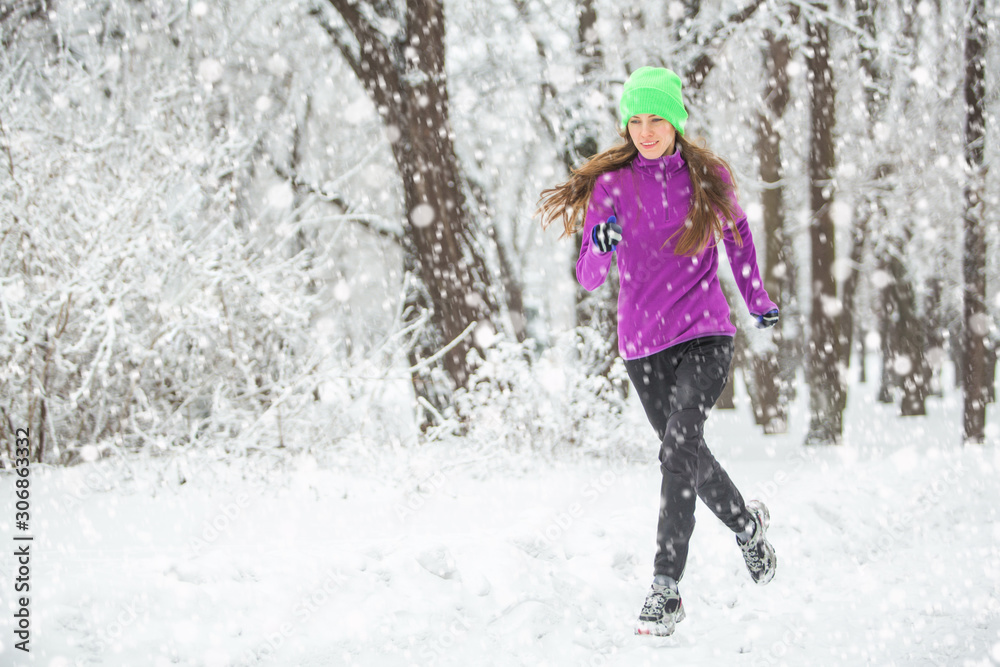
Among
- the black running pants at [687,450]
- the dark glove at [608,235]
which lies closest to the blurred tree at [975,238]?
the black running pants at [687,450]

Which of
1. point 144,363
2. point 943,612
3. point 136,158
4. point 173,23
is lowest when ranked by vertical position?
point 943,612

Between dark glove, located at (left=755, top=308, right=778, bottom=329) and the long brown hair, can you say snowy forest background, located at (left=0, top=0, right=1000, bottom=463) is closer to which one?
the long brown hair

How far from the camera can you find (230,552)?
3.91 m

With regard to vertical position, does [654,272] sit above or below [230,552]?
above

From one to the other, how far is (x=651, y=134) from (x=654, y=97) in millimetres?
155

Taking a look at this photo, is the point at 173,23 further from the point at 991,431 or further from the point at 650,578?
the point at 991,431

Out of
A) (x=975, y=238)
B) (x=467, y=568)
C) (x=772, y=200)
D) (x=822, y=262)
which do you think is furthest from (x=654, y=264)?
(x=772, y=200)

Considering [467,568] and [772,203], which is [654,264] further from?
[772,203]

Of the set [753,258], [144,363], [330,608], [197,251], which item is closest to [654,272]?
[753,258]

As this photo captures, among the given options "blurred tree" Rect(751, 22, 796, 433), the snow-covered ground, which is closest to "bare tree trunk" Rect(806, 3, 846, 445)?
"blurred tree" Rect(751, 22, 796, 433)

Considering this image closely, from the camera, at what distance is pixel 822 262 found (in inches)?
348

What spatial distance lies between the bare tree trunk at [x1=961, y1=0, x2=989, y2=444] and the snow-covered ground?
2849mm

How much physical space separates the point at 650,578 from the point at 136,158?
5.27 meters

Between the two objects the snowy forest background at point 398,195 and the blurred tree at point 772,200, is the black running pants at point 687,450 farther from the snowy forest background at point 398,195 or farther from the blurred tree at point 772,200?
the blurred tree at point 772,200
